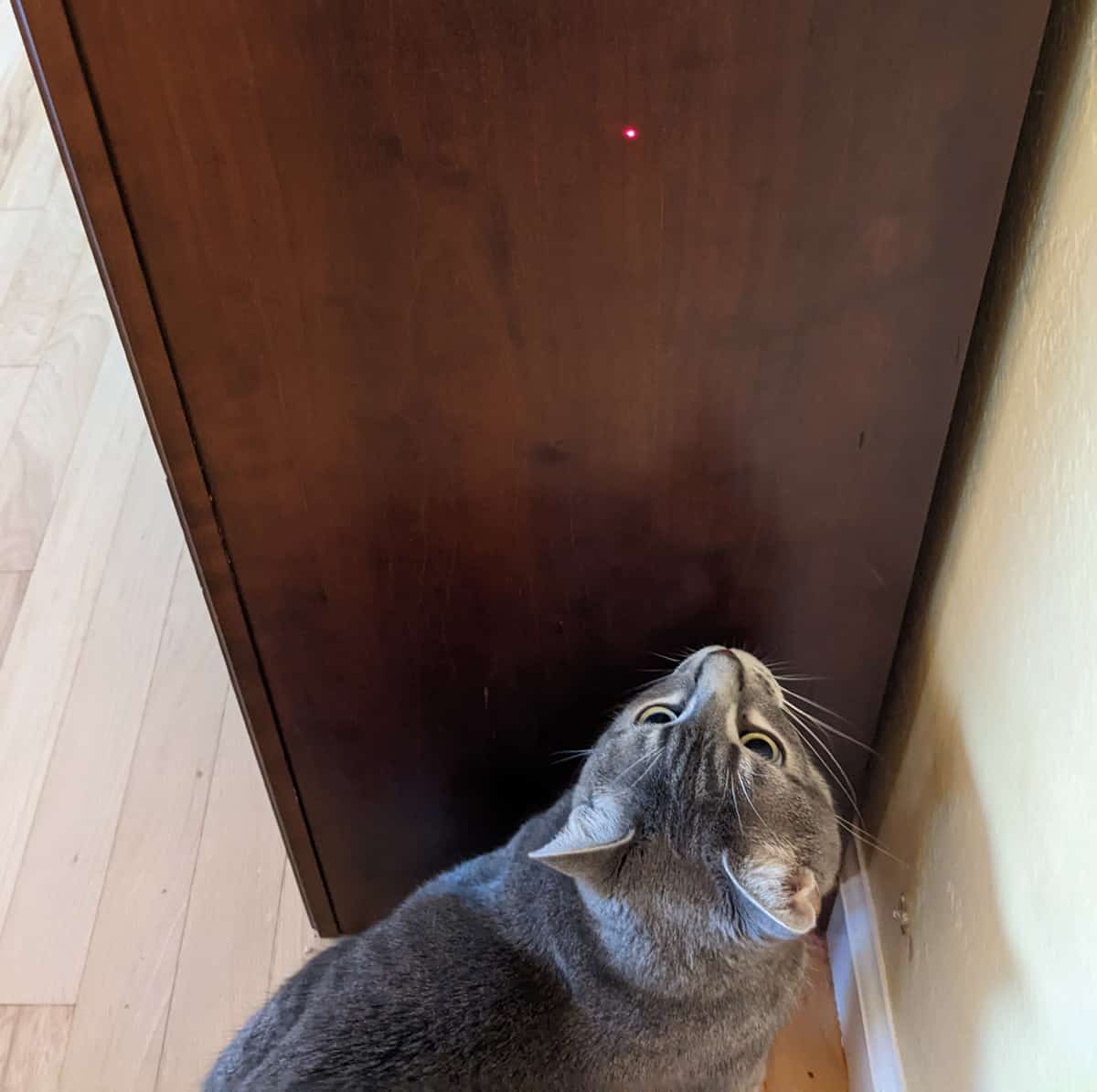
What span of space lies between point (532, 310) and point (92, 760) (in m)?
0.99

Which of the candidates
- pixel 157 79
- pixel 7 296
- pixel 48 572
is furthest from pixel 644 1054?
pixel 7 296

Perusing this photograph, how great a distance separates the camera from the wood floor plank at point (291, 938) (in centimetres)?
120

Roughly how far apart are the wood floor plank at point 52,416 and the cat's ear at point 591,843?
1099 millimetres

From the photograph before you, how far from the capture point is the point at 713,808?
2.56 ft

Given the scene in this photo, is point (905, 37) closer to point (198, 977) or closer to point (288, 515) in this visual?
point (288, 515)

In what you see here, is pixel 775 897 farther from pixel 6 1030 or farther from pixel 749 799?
pixel 6 1030

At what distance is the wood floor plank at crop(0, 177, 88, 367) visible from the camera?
185 centimetres

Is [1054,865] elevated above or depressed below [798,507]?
below

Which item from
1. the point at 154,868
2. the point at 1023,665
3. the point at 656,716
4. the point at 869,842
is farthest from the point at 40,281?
the point at 1023,665

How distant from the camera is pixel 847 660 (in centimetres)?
96

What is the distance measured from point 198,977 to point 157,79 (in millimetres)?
961

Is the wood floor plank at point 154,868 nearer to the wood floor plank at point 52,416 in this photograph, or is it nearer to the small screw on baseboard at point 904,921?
the wood floor plank at point 52,416

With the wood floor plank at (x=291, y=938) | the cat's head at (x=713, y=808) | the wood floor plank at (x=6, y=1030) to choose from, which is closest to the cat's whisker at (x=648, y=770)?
the cat's head at (x=713, y=808)

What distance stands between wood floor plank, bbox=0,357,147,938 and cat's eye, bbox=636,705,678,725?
32.4 inches
